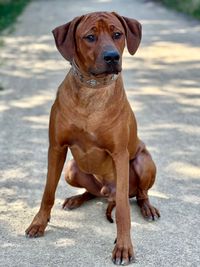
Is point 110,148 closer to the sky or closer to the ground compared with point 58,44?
closer to the ground

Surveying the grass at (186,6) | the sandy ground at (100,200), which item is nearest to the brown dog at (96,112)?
the sandy ground at (100,200)

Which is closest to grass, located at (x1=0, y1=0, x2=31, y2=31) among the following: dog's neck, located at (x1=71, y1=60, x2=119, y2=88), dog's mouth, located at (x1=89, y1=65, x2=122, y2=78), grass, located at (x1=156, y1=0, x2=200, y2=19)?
grass, located at (x1=156, y1=0, x2=200, y2=19)

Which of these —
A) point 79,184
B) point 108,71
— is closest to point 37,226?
point 79,184

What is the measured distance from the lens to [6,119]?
7641 mm

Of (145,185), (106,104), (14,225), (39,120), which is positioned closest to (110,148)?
(106,104)

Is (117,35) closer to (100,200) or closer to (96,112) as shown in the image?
(96,112)

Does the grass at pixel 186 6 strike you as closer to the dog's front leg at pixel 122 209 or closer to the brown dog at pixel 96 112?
the brown dog at pixel 96 112

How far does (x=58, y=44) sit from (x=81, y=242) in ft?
4.57

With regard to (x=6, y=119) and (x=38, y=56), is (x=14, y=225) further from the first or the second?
(x=38, y=56)

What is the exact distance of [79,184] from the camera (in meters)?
4.88

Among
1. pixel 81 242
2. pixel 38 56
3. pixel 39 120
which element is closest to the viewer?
pixel 81 242

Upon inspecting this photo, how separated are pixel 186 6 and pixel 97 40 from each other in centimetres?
1662

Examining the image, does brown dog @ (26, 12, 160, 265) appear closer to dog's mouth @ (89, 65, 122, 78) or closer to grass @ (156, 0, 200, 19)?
dog's mouth @ (89, 65, 122, 78)

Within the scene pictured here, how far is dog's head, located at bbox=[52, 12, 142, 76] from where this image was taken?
386 centimetres
